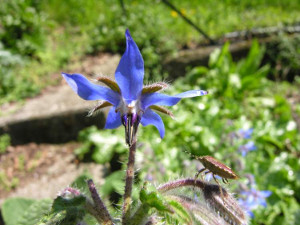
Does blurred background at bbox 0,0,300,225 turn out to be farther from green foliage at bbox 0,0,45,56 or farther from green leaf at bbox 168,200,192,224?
green leaf at bbox 168,200,192,224

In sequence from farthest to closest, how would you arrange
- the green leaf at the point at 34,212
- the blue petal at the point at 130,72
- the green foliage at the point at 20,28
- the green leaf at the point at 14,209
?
the green foliage at the point at 20,28, the green leaf at the point at 14,209, the green leaf at the point at 34,212, the blue petal at the point at 130,72

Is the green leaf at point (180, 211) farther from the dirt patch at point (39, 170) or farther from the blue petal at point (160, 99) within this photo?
the dirt patch at point (39, 170)

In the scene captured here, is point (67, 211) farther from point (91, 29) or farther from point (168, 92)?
point (91, 29)

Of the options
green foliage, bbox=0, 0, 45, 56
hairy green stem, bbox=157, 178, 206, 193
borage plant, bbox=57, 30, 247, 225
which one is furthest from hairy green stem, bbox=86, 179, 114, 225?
green foliage, bbox=0, 0, 45, 56

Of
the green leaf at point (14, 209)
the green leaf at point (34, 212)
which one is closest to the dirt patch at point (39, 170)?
the green leaf at point (14, 209)

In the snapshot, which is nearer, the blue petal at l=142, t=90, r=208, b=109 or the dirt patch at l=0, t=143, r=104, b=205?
the blue petal at l=142, t=90, r=208, b=109

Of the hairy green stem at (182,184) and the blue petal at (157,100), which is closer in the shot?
the blue petal at (157,100)

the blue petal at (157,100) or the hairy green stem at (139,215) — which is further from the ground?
the blue petal at (157,100)

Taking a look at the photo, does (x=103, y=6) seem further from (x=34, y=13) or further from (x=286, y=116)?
(x=286, y=116)
